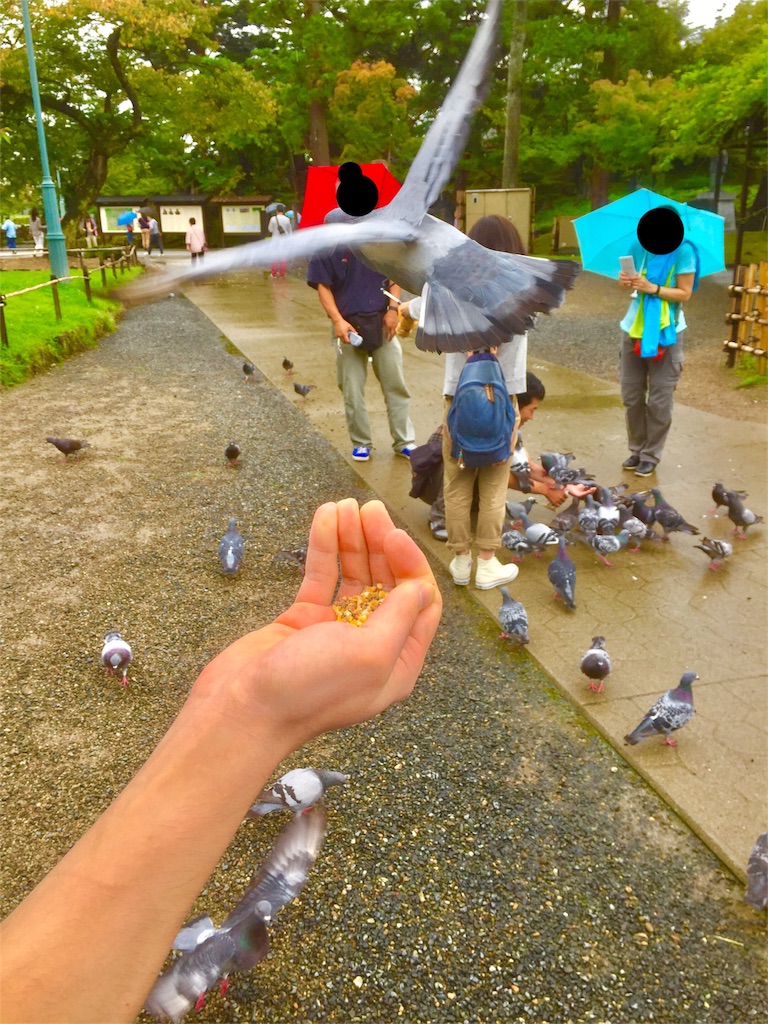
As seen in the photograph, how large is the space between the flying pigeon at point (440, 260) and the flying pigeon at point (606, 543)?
3770 millimetres

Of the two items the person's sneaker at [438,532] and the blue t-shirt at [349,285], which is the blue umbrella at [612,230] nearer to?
the blue t-shirt at [349,285]

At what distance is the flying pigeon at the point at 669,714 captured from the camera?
9.95ft

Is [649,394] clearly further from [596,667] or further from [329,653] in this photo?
[329,653]

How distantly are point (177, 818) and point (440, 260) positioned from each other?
0.81m

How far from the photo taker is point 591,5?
1847cm

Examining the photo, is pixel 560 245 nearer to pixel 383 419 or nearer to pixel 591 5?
pixel 591 5

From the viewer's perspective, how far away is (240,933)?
2193mm

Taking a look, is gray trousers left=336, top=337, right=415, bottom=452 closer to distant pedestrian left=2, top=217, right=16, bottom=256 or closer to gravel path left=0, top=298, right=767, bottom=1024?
gravel path left=0, top=298, right=767, bottom=1024

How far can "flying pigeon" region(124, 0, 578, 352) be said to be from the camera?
0.95 m

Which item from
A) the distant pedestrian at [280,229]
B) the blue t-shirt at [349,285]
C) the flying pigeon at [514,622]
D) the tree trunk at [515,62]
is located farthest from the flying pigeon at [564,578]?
the distant pedestrian at [280,229]

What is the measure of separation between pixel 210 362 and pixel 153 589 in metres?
7.14

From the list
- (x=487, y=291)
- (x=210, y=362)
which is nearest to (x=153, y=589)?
(x=487, y=291)

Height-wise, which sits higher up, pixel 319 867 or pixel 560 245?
pixel 560 245

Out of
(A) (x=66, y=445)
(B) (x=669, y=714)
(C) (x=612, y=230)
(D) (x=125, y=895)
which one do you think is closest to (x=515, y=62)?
(C) (x=612, y=230)
